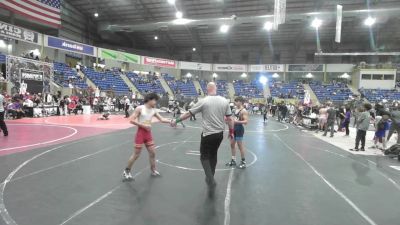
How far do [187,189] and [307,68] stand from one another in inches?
1771

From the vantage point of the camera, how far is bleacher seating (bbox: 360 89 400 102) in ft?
131

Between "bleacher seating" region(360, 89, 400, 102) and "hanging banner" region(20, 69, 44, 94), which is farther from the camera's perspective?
"bleacher seating" region(360, 89, 400, 102)

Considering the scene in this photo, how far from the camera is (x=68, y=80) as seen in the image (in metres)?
31.0

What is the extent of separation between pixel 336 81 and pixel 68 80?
121 feet

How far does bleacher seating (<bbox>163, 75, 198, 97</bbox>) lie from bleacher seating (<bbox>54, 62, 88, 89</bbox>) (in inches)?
573

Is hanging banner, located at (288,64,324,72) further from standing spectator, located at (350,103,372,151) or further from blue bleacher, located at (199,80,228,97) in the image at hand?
standing spectator, located at (350,103,372,151)

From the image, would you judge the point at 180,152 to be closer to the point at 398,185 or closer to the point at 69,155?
the point at 69,155

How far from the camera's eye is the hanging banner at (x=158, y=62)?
1714 inches

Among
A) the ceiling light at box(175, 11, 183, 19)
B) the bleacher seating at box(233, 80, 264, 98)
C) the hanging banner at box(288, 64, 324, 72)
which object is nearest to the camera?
the ceiling light at box(175, 11, 183, 19)

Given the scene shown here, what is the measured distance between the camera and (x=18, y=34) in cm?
2642

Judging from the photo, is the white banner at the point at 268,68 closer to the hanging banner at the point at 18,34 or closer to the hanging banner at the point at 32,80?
Result: the hanging banner at the point at 18,34

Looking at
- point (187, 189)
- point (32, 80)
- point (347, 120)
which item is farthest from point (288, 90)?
point (187, 189)

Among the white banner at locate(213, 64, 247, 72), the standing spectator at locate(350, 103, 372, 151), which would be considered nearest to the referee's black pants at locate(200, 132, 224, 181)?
the standing spectator at locate(350, 103, 372, 151)

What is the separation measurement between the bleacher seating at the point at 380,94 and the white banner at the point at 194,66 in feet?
72.2
